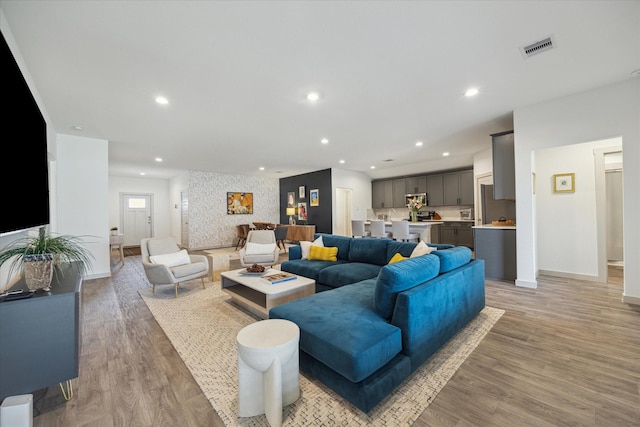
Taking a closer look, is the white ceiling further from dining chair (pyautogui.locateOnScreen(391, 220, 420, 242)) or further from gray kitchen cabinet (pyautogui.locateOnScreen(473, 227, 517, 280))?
dining chair (pyautogui.locateOnScreen(391, 220, 420, 242))

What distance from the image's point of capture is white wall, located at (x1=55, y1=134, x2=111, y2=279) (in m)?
4.47

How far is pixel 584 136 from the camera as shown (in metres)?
3.35

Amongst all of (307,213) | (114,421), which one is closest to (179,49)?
(114,421)

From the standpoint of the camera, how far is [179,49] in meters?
2.29

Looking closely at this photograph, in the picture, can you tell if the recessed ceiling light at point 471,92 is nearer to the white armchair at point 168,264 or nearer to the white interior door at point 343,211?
the white armchair at point 168,264

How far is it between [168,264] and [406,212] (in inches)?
288

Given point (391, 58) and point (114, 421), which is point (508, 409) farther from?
point (391, 58)

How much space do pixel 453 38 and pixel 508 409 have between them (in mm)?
2737

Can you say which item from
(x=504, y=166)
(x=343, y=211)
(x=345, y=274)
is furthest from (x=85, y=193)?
(x=504, y=166)

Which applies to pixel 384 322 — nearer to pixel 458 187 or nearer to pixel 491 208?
pixel 491 208

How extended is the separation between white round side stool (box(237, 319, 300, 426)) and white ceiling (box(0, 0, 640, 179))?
220cm

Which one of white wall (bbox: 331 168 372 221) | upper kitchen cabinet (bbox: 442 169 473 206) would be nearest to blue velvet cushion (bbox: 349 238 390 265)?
white wall (bbox: 331 168 372 221)

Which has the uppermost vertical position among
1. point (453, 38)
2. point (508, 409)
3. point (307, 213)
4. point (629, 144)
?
point (453, 38)

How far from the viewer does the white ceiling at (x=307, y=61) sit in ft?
6.24
